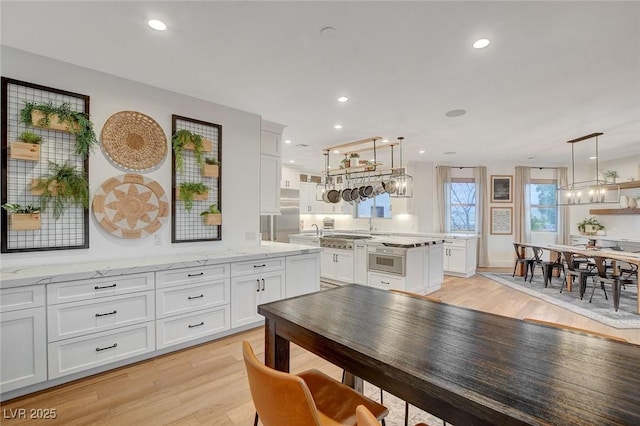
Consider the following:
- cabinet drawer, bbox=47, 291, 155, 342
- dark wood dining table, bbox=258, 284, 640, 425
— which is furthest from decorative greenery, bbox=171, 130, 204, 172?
dark wood dining table, bbox=258, 284, 640, 425

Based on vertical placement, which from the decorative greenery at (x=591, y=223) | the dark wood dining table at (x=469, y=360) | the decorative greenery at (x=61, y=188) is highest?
the decorative greenery at (x=61, y=188)

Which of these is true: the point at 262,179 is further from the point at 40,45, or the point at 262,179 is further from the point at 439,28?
the point at 439,28

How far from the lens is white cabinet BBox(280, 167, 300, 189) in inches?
287

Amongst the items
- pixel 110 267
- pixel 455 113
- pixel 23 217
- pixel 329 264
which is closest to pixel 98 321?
pixel 110 267

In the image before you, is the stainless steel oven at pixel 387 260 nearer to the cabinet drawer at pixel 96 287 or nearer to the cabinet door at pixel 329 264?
the cabinet door at pixel 329 264

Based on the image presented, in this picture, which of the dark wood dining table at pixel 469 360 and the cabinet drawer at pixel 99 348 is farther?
the cabinet drawer at pixel 99 348

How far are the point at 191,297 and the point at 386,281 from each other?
9.90ft

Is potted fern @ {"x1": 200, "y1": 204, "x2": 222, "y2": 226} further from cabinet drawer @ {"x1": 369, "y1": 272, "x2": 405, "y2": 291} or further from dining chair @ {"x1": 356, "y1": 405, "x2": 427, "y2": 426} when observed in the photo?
dining chair @ {"x1": 356, "y1": 405, "x2": 427, "y2": 426}

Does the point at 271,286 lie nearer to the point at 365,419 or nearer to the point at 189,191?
the point at 189,191

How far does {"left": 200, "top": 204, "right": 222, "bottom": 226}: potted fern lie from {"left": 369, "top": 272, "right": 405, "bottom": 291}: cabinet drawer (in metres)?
2.72

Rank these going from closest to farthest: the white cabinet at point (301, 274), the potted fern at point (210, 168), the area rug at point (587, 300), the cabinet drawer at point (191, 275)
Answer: the cabinet drawer at point (191, 275), the potted fern at point (210, 168), the white cabinet at point (301, 274), the area rug at point (587, 300)

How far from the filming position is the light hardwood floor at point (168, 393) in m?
2.01

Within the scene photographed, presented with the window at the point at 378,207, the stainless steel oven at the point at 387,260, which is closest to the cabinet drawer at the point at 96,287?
the stainless steel oven at the point at 387,260

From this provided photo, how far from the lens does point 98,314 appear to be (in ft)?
8.09
